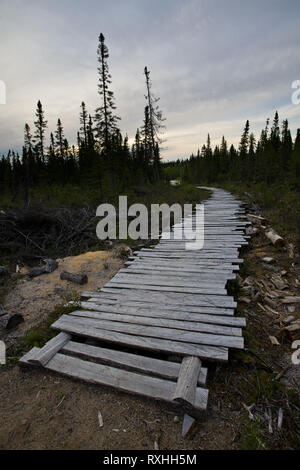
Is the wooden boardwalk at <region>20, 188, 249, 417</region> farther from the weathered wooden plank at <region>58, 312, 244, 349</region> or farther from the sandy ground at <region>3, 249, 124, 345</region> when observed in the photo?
the sandy ground at <region>3, 249, 124, 345</region>

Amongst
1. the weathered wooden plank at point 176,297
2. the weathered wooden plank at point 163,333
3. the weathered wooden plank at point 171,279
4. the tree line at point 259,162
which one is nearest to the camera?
the weathered wooden plank at point 163,333

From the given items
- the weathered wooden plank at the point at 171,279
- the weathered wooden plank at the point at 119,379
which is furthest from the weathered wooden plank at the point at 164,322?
the weathered wooden plank at the point at 171,279

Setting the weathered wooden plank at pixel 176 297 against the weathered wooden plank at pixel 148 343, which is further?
the weathered wooden plank at pixel 176 297

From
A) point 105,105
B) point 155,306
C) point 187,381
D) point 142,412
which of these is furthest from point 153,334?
point 105,105

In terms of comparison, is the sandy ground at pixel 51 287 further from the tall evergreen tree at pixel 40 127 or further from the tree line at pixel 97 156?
the tall evergreen tree at pixel 40 127

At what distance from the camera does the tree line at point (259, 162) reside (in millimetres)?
36438

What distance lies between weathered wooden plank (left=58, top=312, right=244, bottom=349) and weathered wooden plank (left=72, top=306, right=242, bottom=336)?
6 centimetres

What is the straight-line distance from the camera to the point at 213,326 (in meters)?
3.06

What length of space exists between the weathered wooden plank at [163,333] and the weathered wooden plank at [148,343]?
0.06 meters

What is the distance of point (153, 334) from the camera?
9.78 ft

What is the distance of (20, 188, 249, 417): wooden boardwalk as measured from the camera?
2.37m

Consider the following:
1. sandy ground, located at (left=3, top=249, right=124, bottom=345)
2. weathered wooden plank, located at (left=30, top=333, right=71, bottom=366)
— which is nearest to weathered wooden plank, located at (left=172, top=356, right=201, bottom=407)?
weathered wooden plank, located at (left=30, top=333, right=71, bottom=366)

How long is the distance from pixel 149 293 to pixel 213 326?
4.53 feet
